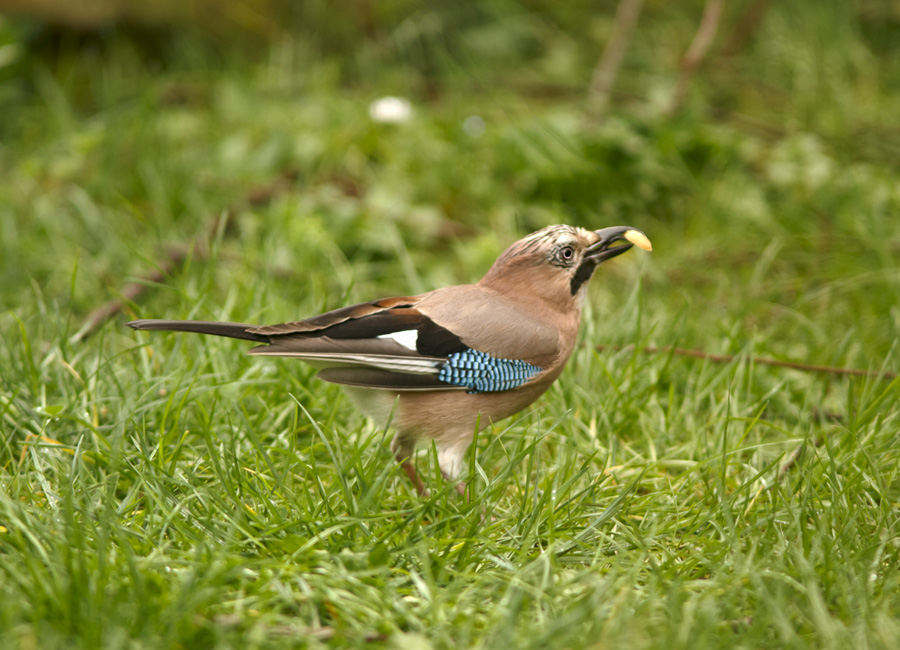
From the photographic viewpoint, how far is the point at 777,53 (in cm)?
743

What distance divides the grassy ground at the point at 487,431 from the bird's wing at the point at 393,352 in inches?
8.8

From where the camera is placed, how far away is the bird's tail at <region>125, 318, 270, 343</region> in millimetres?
3146

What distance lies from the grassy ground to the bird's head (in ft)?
1.47

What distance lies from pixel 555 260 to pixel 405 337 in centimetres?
72

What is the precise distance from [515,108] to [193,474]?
444cm

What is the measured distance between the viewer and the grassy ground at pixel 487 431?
2.56 metres

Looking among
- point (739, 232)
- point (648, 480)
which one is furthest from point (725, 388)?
point (739, 232)

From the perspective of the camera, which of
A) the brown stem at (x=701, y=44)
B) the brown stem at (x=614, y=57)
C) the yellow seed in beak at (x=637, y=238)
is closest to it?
the yellow seed in beak at (x=637, y=238)

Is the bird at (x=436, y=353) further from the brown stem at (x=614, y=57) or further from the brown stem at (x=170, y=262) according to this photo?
the brown stem at (x=614, y=57)

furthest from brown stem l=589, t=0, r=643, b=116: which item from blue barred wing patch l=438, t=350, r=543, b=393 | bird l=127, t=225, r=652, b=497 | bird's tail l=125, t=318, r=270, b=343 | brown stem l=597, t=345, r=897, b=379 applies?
bird's tail l=125, t=318, r=270, b=343

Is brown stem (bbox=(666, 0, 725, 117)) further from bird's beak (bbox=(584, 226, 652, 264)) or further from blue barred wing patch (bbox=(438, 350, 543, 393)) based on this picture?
blue barred wing patch (bbox=(438, 350, 543, 393))

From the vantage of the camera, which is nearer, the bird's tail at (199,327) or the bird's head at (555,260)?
the bird's tail at (199,327)

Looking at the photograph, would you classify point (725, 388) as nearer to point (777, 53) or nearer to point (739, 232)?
point (739, 232)

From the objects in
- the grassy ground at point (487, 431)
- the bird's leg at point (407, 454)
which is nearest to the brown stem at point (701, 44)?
the grassy ground at point (487, 431)
